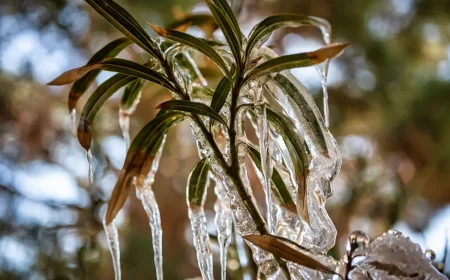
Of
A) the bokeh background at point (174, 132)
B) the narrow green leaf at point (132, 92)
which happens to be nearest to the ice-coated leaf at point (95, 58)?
the narrow green leaf at point (132, 92)

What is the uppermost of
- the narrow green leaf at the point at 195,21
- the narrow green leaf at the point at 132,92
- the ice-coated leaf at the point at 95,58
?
the narrow green leaf at the point at 195,21

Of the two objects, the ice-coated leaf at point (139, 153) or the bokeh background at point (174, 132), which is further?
the bokeh background at point (174, 132)

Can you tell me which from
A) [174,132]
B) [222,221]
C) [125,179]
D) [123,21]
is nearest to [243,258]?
[222,221]

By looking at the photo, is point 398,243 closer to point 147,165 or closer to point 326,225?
point 326,225

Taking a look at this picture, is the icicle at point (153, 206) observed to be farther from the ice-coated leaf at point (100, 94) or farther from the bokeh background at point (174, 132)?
the bokeh background at point (174, 132)

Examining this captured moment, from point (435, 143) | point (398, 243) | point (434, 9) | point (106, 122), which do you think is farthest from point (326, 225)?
point (434, 9)

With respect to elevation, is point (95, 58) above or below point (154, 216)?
above

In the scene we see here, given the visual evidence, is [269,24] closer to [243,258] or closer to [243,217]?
[243,217]
